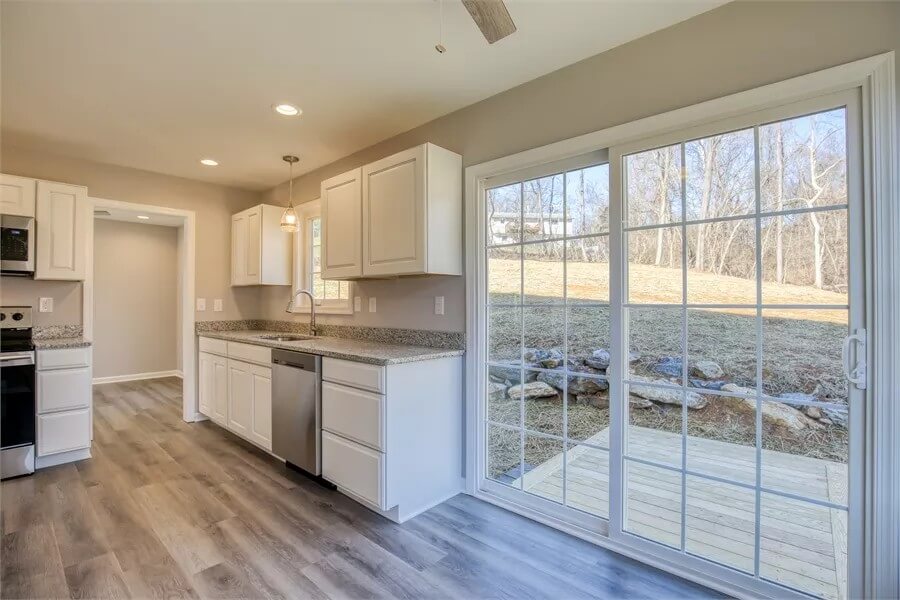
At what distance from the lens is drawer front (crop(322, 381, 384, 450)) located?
2.21 meters

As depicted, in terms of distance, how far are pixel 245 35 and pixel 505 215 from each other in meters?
1.60

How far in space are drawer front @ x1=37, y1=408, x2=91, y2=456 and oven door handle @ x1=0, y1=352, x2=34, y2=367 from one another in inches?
16.7

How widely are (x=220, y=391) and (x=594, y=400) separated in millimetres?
3196

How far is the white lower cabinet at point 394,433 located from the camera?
2.21 metres

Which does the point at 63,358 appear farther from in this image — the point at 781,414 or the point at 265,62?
the point at 781,414

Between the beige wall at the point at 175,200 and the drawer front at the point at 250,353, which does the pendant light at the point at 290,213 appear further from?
the drawer front at the point at 250,353

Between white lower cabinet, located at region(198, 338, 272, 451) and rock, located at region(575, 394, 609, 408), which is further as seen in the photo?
white lower cabinet, located at region(198, 338, 272, 451)

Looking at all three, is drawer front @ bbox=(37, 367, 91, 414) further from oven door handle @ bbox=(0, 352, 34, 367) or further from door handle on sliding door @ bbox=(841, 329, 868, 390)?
door handle on sliding door @ bbox=(841, 329, 868, 390)

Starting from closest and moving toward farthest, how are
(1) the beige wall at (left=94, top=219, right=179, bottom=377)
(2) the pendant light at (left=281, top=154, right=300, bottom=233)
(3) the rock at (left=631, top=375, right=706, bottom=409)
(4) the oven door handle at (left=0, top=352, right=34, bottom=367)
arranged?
1. (3) the rock at (left=631, top=375, right=706, bottom=409)
2. (4) the oven door handle at (left=0, top=352, right=34, bottom=367)
3. (2) the pendant light at (left=281, top=154, right=300, bottom=233)
4. (1) the beige wall at (left=94, top=219, right=179, bottom=377)

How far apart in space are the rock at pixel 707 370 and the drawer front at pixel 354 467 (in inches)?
62.5

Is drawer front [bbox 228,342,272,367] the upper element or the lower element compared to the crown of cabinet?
lower

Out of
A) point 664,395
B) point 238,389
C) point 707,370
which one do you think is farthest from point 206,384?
point 707,370

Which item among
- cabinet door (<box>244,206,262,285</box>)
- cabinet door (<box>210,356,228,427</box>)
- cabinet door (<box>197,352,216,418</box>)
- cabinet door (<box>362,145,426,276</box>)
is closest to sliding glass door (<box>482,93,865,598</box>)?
cabinet door (<box>362,145,426,276</box>)

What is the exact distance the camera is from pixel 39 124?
286 centimetres
